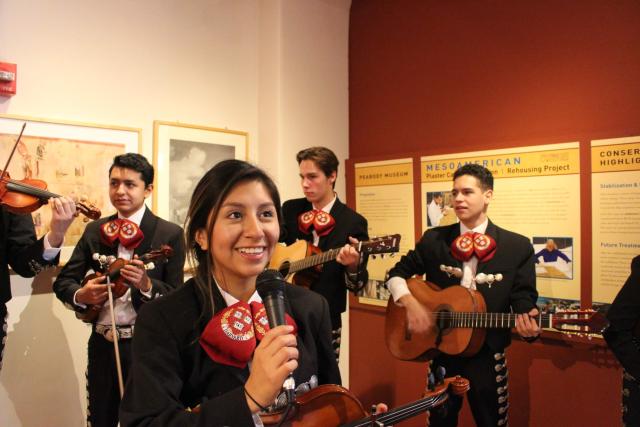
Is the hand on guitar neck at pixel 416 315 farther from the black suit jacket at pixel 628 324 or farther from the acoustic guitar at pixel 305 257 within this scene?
the black suit jacket at pixel 628 324

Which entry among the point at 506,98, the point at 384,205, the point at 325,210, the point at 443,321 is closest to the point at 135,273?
the point at 325,210

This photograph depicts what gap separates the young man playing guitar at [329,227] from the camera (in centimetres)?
301

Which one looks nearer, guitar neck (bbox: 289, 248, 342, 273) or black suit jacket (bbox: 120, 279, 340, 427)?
black suit jacket (bbox: 120, 279, 340, 427)

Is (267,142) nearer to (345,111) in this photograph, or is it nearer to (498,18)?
(345,111)

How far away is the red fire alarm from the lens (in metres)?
2.95

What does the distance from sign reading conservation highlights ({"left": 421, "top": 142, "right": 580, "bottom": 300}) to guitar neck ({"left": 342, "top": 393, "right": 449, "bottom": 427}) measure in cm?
173

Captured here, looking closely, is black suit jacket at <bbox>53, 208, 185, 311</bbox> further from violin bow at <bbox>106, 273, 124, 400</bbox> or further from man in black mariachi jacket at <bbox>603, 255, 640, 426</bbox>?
man in black mariachi jacket at <bbox>603, 255, 640, 426</bbox>

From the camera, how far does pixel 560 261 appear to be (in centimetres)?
313

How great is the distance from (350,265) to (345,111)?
6.56 feet

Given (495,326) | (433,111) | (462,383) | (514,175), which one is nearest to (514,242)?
(495,326)

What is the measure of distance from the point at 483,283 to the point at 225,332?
180 cm

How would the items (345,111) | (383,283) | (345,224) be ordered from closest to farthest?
(345,224)
(383,283)
(345,111)

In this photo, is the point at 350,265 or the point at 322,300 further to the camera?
the point at 350,265

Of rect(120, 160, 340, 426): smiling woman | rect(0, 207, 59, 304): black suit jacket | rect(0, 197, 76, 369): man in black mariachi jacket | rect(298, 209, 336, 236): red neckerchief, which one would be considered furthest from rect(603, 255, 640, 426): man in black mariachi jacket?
rect(0, 207, 59, 304): black suit jacket
